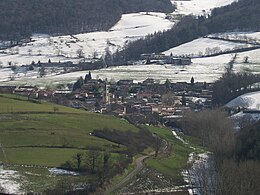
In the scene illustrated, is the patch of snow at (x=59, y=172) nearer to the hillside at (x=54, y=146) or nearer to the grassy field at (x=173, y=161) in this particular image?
the hillside at (x=54, y=146)

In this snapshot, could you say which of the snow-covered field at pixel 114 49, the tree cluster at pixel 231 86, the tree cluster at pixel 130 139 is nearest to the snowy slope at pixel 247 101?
the tree cluster at pixel 231 86

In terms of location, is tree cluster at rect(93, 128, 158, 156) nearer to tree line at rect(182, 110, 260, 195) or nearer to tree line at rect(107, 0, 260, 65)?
tree line at rect(182, 110, 260, 195)

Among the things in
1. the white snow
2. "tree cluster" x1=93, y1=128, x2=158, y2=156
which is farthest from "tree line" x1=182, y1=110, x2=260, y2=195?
the white snow

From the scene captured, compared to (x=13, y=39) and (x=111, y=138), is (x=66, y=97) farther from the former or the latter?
(x=13, y=39)

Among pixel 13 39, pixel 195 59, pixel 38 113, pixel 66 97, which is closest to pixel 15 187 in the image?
pixel 38 113

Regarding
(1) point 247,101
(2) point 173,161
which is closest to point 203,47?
(1) point 247,101
